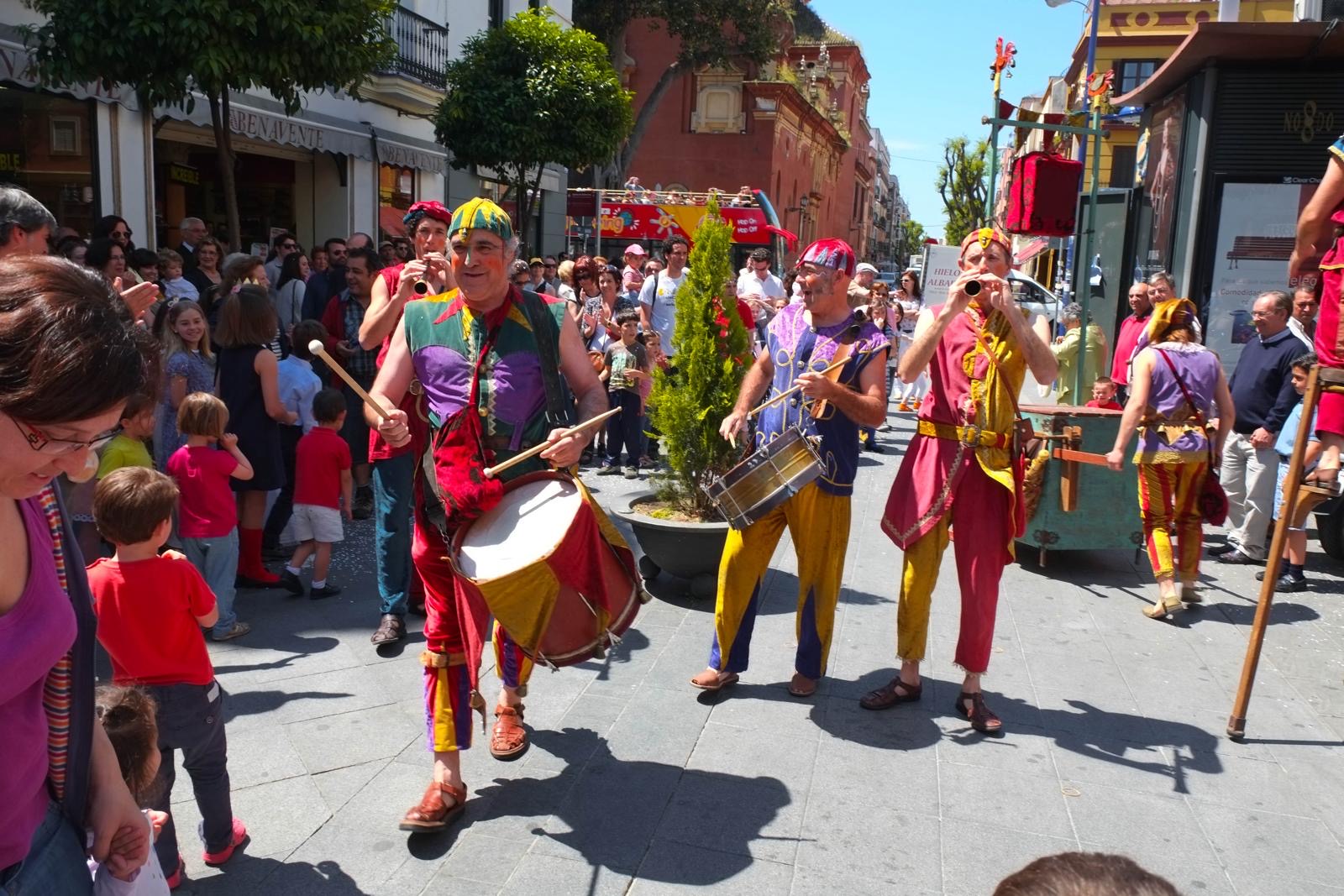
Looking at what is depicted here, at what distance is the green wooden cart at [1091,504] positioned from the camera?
22.2 ft

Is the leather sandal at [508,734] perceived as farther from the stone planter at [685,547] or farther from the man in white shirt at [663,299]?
the man in white shirt at [663,299]

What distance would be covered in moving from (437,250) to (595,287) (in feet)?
20.4

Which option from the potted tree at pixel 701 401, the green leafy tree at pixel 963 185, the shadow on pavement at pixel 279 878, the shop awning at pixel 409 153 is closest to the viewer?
the shadow on pavement at pixel 279 878

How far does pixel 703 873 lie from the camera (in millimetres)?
3215

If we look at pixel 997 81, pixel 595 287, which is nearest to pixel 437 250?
pixel 595 287

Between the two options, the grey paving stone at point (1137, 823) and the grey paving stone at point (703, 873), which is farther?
the grey paving stone at point (1137, 823)

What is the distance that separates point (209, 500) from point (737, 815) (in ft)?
9.93

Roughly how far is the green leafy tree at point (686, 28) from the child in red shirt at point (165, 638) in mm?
23720

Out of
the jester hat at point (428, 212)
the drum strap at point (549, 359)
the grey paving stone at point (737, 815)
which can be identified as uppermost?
the jester hat at point (428, 212)

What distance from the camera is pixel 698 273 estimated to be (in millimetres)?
5852

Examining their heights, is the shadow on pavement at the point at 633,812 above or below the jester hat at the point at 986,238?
below

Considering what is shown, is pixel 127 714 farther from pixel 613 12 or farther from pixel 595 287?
pixel 613 12

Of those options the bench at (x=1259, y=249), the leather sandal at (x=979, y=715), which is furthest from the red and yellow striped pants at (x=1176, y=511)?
the bench at (x=1259, y=249)

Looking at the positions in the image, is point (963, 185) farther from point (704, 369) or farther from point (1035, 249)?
point (704, 369)
